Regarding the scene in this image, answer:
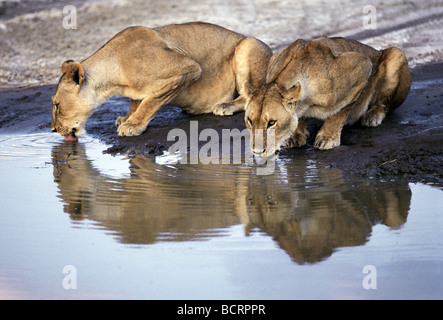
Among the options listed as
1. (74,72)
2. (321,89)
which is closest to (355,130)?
(321,89)

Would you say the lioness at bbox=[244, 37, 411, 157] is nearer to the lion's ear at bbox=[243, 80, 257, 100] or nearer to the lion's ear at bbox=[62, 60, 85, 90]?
the lion's ear at bbox=[243, 80, 257, 100]

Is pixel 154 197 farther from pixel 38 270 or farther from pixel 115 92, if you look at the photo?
pixel 115 92

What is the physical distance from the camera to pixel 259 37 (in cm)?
1334

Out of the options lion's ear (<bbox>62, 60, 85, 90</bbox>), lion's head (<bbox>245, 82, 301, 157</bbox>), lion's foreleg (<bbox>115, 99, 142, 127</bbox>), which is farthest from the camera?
lion's foreleg (<bbox>115, 99, 142, 127</bbox>)

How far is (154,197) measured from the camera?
6004mm

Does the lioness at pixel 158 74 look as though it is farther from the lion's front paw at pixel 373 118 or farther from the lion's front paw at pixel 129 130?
the lion's front paw at pixel 373 118

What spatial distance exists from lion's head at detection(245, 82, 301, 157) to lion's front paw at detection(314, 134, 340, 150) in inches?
34.7

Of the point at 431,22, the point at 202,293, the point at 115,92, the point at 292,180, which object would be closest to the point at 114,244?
the point at 202,293

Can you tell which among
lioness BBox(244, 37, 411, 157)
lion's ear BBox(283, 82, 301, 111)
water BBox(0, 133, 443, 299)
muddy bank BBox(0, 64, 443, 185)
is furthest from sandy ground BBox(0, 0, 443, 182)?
lion's ear BBox(283, 82, 301, 111)

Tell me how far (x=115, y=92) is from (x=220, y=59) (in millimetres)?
1487

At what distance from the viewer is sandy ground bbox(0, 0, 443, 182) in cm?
738

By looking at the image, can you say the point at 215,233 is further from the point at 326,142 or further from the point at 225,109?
the point at 225,109

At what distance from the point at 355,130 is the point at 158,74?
2.38 meters

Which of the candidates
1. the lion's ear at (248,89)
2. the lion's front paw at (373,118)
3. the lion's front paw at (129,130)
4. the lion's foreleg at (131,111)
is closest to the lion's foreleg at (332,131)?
the lion's front paw at (373,118)
